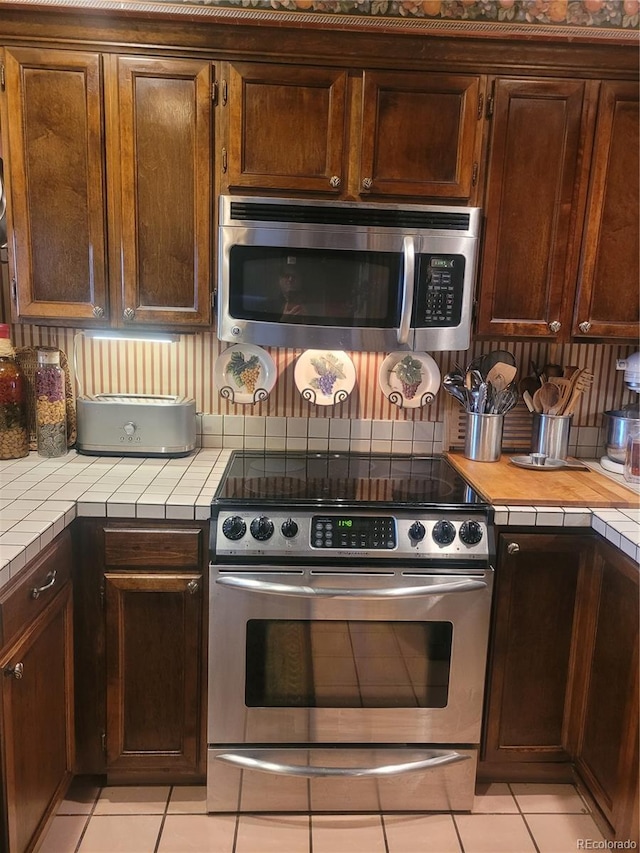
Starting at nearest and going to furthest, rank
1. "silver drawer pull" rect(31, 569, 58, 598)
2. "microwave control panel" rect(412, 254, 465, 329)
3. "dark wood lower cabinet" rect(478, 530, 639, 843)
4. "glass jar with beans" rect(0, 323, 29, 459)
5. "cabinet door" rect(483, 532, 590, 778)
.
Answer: "silver drawer pull" rect(31, 569, 58, 598)
"dark wood lower cabinet" rect(478, 530, 639, 843)
"cabinet door" rect(483, 532, 590, 778)
"microwave control panel" rect(412, 254, 465, 329)
"glass jar with beans" rect(0, 323, 29, 459)

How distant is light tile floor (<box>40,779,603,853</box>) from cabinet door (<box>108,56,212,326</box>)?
1.51m

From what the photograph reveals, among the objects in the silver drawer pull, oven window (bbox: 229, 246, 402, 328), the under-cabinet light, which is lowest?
the silver drawer pull

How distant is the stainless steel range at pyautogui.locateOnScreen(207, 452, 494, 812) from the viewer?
5.85 feet

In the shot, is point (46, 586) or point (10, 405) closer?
point (46, 586)

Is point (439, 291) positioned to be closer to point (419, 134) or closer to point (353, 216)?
point (353, 216)

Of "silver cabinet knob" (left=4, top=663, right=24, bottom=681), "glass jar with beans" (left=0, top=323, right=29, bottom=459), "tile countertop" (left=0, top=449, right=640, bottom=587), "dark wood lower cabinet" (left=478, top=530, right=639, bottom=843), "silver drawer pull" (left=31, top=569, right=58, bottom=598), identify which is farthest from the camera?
"glass jar with beans" (left=0, top=323, right=29, bottom=459)

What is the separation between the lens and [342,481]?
6.76 ft

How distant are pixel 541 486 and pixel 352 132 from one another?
128cm

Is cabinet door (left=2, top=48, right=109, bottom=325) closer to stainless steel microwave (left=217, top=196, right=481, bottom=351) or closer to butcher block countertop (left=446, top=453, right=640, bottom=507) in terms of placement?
stainless steel microwave (left=217, top=196, right=481, bottom=351)

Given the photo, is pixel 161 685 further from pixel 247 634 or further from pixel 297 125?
pixel 297 125

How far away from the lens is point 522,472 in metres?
2.15

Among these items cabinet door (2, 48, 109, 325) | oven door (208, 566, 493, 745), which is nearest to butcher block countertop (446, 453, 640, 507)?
oven door (208, 566, 493, 745)

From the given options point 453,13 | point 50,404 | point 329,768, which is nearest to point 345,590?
point 329,768

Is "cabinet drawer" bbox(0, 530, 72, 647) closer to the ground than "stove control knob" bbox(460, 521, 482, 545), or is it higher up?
closer to the ground
